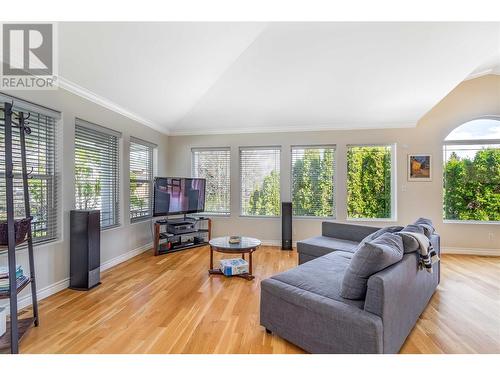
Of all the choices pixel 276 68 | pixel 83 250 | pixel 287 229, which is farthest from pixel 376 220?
pixel 83 250

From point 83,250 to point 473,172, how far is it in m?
6.18

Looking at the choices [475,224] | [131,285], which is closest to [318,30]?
[131,285]

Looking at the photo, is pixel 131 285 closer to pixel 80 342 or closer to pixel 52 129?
pixel 80 342

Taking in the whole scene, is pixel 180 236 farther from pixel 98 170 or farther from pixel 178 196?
pixel 98 170

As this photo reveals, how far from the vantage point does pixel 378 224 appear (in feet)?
15.1

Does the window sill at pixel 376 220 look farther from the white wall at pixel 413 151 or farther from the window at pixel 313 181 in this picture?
the window at pixel 313 181

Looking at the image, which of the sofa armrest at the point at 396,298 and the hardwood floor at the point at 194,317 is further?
the hardwood floor at the point at 194,317

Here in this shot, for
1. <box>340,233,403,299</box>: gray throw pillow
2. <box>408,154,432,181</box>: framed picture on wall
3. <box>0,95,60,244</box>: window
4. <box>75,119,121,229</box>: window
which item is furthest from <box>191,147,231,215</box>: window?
<box>340,233,403,299</box>: gray throw pillow

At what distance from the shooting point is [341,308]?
159 cm

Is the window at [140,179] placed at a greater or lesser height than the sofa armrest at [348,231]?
greater

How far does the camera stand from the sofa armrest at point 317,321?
4.83 feet

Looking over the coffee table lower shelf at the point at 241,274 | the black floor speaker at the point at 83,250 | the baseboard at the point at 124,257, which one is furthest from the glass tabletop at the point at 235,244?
the baseboard at the point at 124,257

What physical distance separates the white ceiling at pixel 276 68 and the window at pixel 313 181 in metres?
0.53

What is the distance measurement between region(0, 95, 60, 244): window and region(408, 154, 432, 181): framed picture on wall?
5.37 meters
